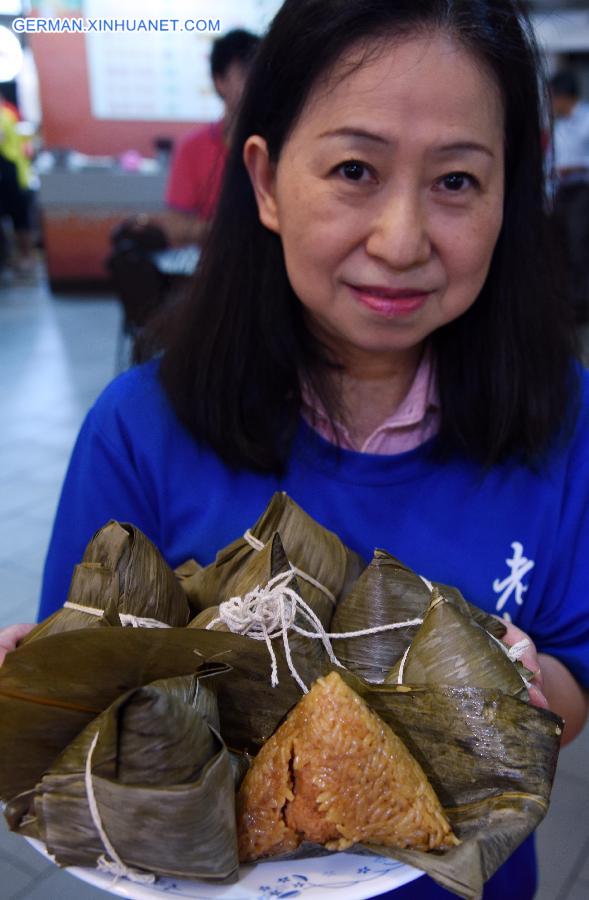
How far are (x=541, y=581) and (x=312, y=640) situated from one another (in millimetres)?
441

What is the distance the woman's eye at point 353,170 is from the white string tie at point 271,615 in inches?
18.7

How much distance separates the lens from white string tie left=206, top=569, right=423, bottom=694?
0.77 m

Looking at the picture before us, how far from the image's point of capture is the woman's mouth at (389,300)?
947 mm

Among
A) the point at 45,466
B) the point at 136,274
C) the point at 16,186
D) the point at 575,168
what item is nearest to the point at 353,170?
the point at 136,274

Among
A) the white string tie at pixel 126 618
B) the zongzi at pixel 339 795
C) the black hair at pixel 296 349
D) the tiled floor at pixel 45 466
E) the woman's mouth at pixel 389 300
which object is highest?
the woman's mouth at pixel 389 300

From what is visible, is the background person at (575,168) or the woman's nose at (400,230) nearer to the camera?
the woman's nose at (400,230)

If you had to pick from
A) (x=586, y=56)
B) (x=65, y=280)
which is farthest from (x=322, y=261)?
(x=586, y=56)

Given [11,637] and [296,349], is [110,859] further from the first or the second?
[296,349]

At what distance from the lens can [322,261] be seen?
945 mm

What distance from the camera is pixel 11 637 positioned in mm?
886

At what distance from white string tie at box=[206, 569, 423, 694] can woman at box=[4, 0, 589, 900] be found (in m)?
0.28

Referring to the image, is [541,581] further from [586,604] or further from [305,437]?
[305,437]

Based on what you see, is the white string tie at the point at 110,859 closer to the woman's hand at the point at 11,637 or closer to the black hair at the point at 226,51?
the woman's hand at the point at 11,637

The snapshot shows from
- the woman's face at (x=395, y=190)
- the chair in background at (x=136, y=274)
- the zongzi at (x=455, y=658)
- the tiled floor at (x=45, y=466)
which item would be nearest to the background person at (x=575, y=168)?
the chair in background at (x=136, y=274)
